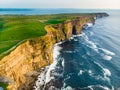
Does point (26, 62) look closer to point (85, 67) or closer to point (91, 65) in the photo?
point (85, 67)

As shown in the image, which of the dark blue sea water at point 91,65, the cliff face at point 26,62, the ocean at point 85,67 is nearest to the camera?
the cliff face at point 26,62

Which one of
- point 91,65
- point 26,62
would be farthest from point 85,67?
point 26,62

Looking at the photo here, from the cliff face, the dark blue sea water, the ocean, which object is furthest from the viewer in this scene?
the dark blue sea water

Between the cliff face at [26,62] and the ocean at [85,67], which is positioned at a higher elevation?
the cliff face at [26,62]

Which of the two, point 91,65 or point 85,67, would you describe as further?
point 91,65

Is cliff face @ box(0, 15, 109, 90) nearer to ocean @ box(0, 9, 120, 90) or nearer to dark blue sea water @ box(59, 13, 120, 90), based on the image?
ocean @ box(0, 9, 120, 90)

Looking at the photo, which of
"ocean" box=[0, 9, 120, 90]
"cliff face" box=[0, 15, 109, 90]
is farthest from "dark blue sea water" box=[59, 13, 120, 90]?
"cliff face" box=[0, 15, 109, 90]

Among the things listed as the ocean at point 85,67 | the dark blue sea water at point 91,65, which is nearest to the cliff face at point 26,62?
the ocean at point 85,67

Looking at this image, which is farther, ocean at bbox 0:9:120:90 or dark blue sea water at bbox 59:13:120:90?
dark blue sea water at bbox 59:13:120:90

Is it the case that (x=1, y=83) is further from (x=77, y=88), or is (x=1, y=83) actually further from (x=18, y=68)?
(x=77, y=88)

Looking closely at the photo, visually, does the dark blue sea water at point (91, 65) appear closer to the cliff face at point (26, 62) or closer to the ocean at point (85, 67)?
the ocean at point (85, 67)

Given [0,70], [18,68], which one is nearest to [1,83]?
[0,70]
